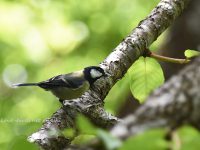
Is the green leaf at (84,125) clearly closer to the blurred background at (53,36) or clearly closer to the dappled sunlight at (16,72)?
the blurred background at (53,36)

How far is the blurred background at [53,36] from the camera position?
8117 mm

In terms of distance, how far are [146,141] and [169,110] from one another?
0.14 meters

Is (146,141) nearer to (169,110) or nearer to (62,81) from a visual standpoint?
(169,110)

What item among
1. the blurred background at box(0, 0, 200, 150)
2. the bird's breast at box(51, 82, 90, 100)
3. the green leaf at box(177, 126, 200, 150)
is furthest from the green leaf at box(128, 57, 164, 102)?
the blurred background at box(0, 0, 200, 150)

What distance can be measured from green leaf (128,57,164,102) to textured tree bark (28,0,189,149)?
0.06 metres

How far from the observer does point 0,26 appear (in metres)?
8.22

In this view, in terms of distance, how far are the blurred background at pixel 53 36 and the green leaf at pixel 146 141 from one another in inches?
276

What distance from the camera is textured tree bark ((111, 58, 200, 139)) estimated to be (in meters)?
0.93

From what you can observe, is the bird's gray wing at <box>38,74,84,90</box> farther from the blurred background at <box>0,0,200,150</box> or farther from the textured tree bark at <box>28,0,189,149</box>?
the blurred background at <box>0,0,200,150</box>

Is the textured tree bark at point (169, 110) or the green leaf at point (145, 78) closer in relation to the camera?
the textured tree bark at point (169, 110)

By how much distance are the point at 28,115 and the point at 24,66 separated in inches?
39.0

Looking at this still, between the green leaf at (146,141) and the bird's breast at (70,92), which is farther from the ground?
the bird's breast at (70,92)

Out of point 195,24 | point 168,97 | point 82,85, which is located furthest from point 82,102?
point 195,24

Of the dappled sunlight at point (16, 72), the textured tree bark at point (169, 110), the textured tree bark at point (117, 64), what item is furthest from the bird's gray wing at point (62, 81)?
the dappled sunlight at point (16, 72)
